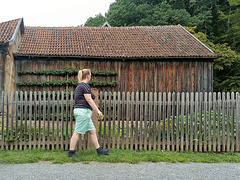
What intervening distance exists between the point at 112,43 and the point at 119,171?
10.5m

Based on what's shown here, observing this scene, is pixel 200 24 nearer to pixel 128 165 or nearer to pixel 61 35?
pixel 61 35

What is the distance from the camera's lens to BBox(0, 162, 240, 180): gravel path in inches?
144

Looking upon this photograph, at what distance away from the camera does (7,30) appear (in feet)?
36.5

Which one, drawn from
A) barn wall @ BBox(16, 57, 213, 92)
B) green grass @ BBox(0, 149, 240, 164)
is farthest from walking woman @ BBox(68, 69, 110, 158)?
barn wall @ BBox(16, 57, 213, 92)

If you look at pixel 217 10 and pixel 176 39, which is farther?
pixel 217 10

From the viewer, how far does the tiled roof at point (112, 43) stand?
11.9 meters

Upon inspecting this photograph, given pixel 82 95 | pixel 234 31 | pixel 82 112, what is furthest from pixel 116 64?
pixel 234 31

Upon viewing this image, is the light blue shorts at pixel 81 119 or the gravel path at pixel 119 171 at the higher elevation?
the light blue shorts at pixel 81 119

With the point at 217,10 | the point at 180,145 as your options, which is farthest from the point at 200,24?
the point at 180,145

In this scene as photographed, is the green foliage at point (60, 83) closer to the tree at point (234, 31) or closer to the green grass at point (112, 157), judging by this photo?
the green grass at point (112, 157)

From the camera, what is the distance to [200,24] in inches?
1008

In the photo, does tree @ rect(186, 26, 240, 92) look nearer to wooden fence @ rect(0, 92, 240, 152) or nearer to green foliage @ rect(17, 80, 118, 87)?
green foliage @ rect(17, 80, 118, 87)

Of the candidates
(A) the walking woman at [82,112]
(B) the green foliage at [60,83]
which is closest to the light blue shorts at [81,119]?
(A) the walking woman at [82,112]

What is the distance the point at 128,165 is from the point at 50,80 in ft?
30.0
